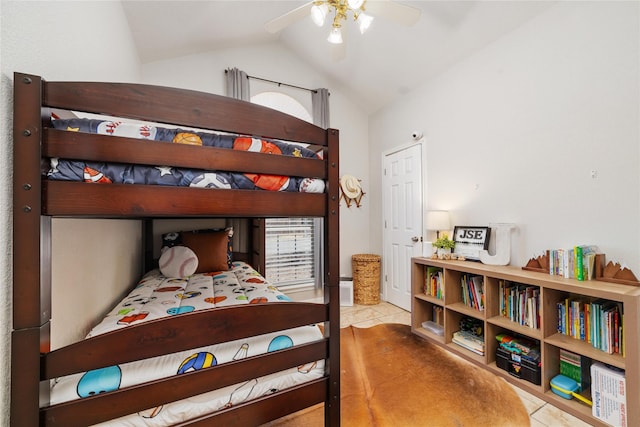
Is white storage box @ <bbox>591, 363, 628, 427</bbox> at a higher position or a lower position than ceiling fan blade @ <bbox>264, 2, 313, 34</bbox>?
lower

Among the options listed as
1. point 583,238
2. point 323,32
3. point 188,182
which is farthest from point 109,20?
point 583,238

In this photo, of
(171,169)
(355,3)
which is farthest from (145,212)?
(355,3)

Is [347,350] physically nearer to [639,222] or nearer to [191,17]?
[639,222]

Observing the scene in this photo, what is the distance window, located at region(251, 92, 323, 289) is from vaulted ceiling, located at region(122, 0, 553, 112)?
26.5 inches

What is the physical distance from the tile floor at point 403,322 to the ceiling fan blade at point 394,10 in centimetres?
260

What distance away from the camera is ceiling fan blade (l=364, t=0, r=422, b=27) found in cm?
170

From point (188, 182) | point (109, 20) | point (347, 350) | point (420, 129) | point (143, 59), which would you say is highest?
point (143, 59)

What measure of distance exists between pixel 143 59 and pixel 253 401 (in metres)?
3.34

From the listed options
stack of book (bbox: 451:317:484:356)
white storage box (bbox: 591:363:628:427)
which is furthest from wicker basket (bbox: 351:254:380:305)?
white storage box (bbox: 591:363:628:427)

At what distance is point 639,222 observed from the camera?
5.23 feet

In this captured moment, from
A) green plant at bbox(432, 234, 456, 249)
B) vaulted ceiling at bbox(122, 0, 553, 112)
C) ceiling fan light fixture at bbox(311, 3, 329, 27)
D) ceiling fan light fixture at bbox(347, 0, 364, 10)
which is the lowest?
green plant at bbox(432, 234, 456, 249)

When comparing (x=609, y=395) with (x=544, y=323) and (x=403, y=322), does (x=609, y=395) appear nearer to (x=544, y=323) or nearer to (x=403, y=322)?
(x=544, y=323)

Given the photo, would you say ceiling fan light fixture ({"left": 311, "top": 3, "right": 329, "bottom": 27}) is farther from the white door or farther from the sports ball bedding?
the white door

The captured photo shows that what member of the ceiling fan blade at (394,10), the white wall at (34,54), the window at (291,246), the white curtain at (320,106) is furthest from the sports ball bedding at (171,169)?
the white curtain at (320,106)
